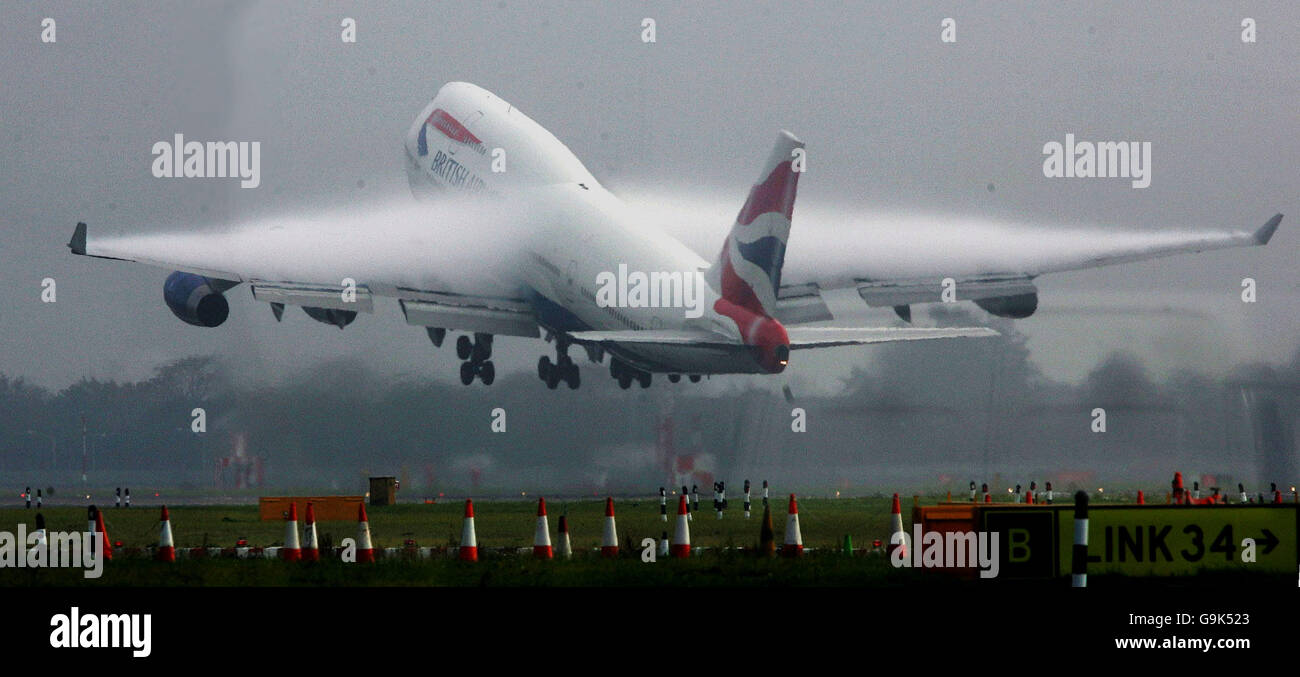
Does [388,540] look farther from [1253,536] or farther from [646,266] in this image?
[646,266]

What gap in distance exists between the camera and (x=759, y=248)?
184ft

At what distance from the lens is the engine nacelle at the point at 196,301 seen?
210ft

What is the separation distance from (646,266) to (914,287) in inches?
342

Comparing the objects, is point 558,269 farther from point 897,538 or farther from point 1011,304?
point 897,538

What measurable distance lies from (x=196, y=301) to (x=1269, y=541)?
4420 centimetres

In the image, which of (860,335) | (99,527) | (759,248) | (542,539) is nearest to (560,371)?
(759,248)

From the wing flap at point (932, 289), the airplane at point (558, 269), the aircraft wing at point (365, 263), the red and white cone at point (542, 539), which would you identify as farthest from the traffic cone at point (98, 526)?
the wing flap at point (932, 289)

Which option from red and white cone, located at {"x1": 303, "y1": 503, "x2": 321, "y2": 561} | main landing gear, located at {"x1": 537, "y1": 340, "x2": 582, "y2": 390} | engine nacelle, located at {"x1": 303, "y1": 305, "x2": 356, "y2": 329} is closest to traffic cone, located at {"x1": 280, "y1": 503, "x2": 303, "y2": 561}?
red and white cone, located at {"x1": 303, "y1": 503, "x2": 321, "y2": 561}

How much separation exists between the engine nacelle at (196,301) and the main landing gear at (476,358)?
8.78m
